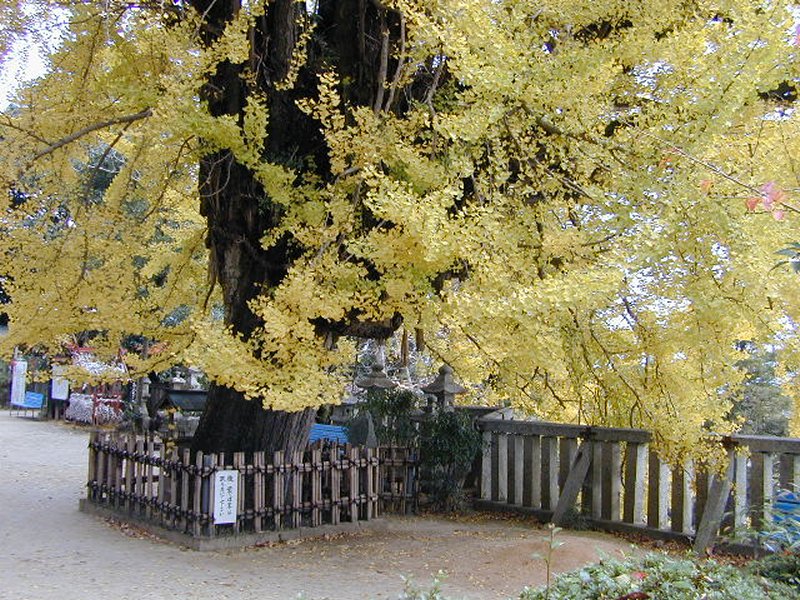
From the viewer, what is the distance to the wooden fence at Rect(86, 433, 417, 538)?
294 inches

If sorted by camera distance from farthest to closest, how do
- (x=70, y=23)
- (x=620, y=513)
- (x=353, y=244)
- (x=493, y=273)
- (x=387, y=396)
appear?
(x=387, y=396), (x=620, y=513), (x=70, y=23), (x=353, y=244), (x=493, y=273)

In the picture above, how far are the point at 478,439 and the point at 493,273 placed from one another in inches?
202

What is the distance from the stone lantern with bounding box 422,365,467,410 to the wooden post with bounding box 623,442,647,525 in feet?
8.63

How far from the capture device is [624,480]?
8703 millimetres

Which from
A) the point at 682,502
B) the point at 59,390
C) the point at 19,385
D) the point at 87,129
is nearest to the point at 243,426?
the point at 87,129

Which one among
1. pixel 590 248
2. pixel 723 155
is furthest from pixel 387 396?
pixel 723 155

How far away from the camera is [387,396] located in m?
10.8

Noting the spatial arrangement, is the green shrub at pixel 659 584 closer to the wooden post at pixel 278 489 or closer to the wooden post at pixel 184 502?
the wooden post at pixel 278 489

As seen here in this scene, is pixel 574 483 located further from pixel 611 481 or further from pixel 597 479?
pixel 611 481

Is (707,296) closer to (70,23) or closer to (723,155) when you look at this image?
(723,155)

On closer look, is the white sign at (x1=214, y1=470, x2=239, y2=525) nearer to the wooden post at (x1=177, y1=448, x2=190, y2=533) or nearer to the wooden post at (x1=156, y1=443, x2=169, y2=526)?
the wooden post at (x1=177, y1=448, x2=190, y2=533)

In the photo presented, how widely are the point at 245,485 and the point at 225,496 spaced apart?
327mm

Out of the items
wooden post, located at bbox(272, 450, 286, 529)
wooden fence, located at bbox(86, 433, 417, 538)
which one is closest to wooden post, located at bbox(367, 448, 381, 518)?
wooden fence, located at bbox(86, 433, 417, 538)

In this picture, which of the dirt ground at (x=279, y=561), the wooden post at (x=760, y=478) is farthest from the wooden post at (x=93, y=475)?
the wooden post at (x=760, y=478)
